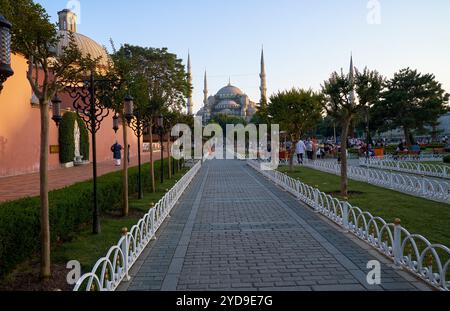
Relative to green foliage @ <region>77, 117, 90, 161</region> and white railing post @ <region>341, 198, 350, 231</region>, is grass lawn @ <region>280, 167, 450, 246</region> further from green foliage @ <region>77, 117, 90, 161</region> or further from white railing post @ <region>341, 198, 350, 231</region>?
green foliage @ <region>77, 117, 90, 161</region>

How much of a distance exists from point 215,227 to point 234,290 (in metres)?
3.78

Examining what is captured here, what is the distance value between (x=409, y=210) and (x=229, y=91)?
117 metres

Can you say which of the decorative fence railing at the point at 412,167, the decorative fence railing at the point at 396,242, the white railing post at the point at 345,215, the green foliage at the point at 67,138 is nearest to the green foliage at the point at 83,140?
the green foliage at the point at 67,138

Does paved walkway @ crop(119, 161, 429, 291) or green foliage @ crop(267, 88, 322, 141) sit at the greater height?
green foliage @ crop(267, 88, 322, 141)

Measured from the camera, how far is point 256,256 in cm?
629

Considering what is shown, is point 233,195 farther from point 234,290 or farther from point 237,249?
point 234,290

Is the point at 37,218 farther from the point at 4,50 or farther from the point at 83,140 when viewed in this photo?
the point at 83,140

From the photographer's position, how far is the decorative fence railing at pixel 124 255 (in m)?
4.14

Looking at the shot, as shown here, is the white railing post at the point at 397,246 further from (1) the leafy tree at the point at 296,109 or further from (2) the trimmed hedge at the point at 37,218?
(1) the leafy tree at the point at 296,109

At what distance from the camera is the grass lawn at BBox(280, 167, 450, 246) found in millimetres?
7264

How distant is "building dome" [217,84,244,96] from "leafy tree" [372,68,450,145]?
89.2m

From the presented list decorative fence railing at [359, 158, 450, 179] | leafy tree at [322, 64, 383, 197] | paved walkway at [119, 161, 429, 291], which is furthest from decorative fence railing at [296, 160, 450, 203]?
paved walkway at [119, 161, 429, 291]

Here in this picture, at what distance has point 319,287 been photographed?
4.87m

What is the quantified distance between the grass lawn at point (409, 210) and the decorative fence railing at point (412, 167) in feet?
14.2
